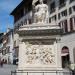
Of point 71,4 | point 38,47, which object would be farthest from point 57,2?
point 38,47

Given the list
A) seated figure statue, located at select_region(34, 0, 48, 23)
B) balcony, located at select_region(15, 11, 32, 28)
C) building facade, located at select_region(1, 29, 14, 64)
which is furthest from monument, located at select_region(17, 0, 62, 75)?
building facade, located at select_region(1, 29, 14, 64)

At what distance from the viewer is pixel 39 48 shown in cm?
1894

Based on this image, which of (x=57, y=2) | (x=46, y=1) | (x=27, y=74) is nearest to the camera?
(x=27, y=74)

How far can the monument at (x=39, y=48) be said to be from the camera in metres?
18.7

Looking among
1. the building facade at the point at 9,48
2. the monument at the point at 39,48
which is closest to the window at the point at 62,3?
the monument at the point at 39,48

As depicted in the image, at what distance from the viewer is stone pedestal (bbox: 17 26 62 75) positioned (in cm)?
1869

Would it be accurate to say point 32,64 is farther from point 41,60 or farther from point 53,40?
point 53,40

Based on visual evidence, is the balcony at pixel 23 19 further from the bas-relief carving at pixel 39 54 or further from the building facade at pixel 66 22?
the bas-relief carving at pixel 39 54

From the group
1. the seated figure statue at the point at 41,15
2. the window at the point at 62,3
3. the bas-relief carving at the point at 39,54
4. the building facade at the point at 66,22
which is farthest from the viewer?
the window at the point at 62,3

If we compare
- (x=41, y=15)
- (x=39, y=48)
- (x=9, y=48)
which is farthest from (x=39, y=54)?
(x=9, y=48)

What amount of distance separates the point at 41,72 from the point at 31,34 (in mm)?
2434

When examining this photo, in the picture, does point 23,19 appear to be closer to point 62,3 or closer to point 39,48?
point 62,3

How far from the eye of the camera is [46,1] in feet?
206

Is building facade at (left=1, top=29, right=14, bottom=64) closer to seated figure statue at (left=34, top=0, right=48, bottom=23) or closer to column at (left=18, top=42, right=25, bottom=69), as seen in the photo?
seated figure statue at (left=34, top=0, right=48, bottom=23)
